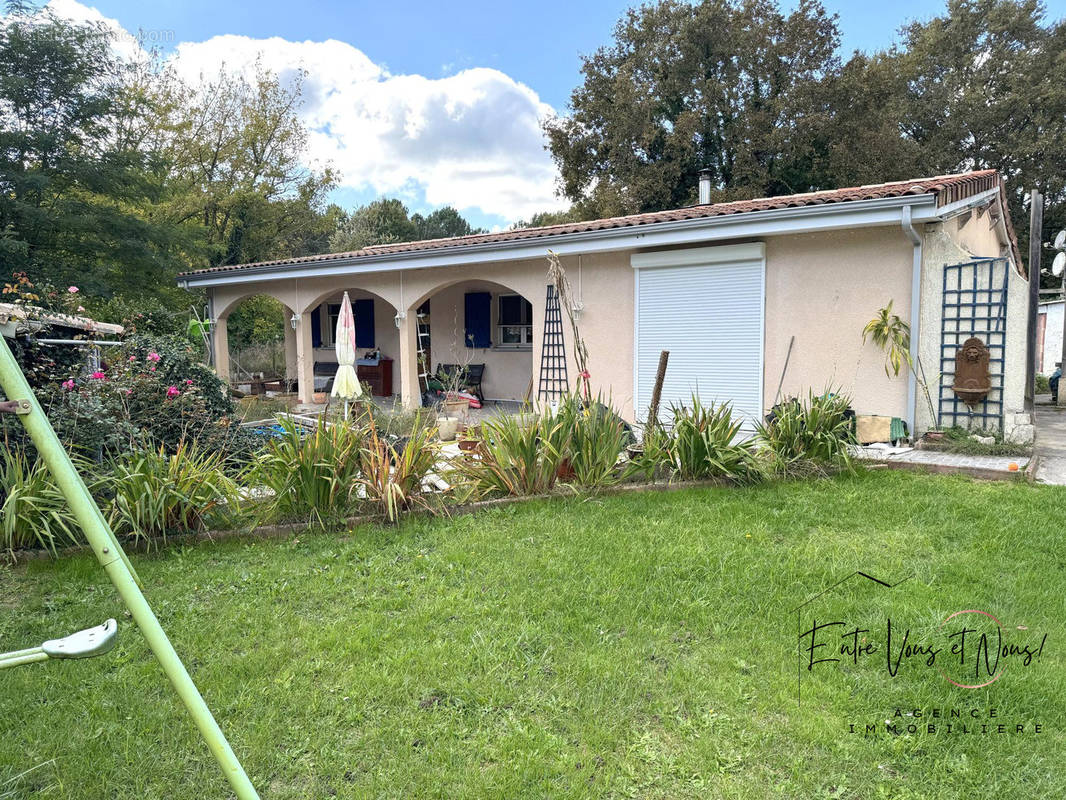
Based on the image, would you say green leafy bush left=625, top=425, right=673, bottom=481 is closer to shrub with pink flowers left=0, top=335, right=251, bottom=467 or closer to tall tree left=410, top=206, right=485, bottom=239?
shrub with pink flowers left=0, top=335, right=251, bottom=467

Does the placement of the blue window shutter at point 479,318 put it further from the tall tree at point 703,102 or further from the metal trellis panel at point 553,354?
the tall tree at point 703,102

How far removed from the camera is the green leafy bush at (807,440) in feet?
20.1

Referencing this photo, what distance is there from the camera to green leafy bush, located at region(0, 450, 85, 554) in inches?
169

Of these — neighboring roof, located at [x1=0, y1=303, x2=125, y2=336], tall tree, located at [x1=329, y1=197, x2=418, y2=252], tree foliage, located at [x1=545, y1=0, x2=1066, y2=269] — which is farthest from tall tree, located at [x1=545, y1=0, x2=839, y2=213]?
neighboring roof, located at [x1=0, y1=303, x2=125, y2=336]

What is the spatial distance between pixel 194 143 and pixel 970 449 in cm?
2452

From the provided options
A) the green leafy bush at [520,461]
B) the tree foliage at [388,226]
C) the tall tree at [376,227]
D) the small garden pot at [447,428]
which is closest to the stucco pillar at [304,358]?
the small garden pot at [447,428]

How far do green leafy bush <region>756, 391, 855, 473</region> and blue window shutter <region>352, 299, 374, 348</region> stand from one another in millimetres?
11476

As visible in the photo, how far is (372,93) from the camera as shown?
53.6 ft

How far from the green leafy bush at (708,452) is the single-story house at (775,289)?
8.12 feet

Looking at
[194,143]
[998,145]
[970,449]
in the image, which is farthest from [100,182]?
[998,145]

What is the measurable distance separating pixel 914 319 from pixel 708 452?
3.20m

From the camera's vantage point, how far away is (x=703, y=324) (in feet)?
28.7

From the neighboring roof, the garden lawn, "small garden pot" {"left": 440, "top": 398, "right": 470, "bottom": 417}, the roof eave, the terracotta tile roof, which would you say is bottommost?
the garden lawn

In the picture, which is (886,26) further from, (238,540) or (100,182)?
(238,540)
